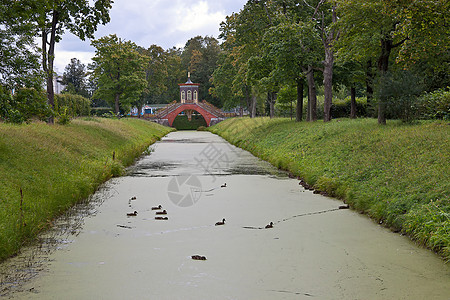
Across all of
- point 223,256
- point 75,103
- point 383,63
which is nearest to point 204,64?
point 75,103

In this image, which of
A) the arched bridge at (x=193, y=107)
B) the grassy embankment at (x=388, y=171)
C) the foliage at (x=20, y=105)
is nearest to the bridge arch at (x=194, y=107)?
the arched bridge at (x=193, y=107)

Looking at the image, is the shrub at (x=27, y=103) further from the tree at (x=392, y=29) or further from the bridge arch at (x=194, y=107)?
the bridge arch at (x=194, y=107)

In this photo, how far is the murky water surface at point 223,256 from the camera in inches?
195

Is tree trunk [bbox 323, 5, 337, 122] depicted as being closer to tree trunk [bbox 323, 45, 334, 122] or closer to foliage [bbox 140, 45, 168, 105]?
tree trunk [bbox 323, 45, 334, 122]

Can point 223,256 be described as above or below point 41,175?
below

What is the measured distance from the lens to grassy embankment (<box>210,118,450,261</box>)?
696 cm

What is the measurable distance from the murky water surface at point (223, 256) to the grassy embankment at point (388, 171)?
35 centimetres

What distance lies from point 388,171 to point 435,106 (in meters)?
8.15

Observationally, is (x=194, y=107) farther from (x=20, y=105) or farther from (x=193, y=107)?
(x=20, y=105)

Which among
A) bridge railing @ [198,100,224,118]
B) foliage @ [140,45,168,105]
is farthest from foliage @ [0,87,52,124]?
foliage @ [140,45,168,105]

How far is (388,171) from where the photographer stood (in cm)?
977

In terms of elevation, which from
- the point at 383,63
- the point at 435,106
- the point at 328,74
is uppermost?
the point at 328,74

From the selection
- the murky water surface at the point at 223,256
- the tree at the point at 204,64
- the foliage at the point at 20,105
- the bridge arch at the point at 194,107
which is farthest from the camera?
the tree at the point at 204,64

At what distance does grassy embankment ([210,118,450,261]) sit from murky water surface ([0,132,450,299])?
35 cm
